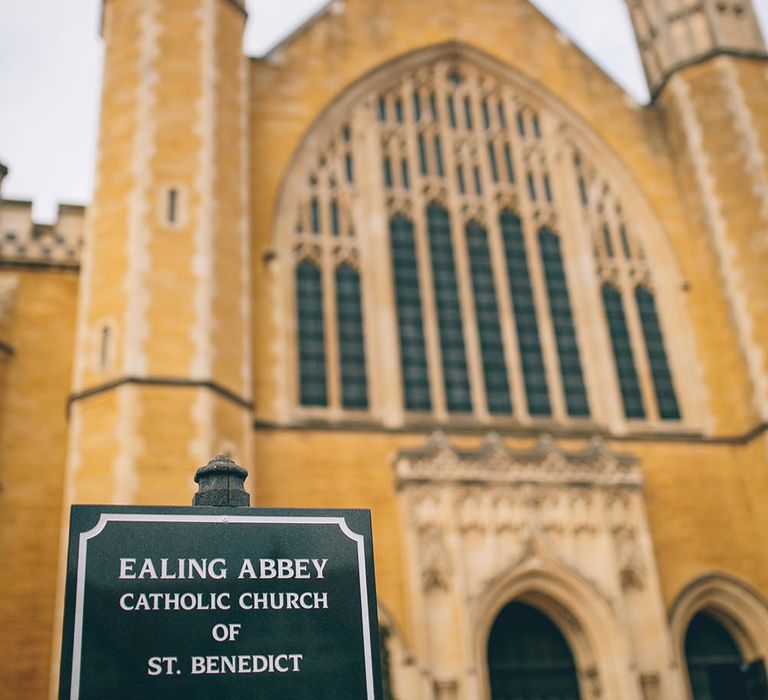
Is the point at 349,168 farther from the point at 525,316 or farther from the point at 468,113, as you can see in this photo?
the point at 525,316

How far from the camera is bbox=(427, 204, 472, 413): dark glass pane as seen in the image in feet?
45.1

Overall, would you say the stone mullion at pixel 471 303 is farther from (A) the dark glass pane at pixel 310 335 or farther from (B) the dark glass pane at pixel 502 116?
(A) the dark glass pane at pixel 310 335

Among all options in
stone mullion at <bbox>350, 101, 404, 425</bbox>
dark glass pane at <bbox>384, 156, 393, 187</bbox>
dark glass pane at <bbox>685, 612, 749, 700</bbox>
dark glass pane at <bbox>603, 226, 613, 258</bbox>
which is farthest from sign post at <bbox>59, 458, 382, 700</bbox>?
dark glass pane at <bbox>603, 226, 613, 258</bbox>

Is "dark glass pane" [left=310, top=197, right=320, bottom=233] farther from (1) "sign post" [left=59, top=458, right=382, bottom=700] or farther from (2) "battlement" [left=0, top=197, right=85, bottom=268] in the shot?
(1) "sign post" [left=59, top=458, right=382, bottom=700]

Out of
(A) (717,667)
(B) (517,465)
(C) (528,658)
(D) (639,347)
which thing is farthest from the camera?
(D) (639,347)

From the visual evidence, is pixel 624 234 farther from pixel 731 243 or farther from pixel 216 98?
pixel 216 98

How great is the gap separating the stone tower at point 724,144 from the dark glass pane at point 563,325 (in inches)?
83.6

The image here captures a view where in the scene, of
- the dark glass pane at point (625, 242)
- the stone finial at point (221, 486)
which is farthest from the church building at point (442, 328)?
the stone finial at point (221, 486)

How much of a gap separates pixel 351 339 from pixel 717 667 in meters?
6.55

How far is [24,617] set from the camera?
11133 mm

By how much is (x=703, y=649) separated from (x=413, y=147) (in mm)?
8522

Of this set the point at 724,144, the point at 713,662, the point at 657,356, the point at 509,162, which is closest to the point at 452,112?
the point at 509,162

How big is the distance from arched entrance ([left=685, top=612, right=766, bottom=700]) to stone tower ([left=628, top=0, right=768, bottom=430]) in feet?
9.78

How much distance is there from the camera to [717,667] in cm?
1288
